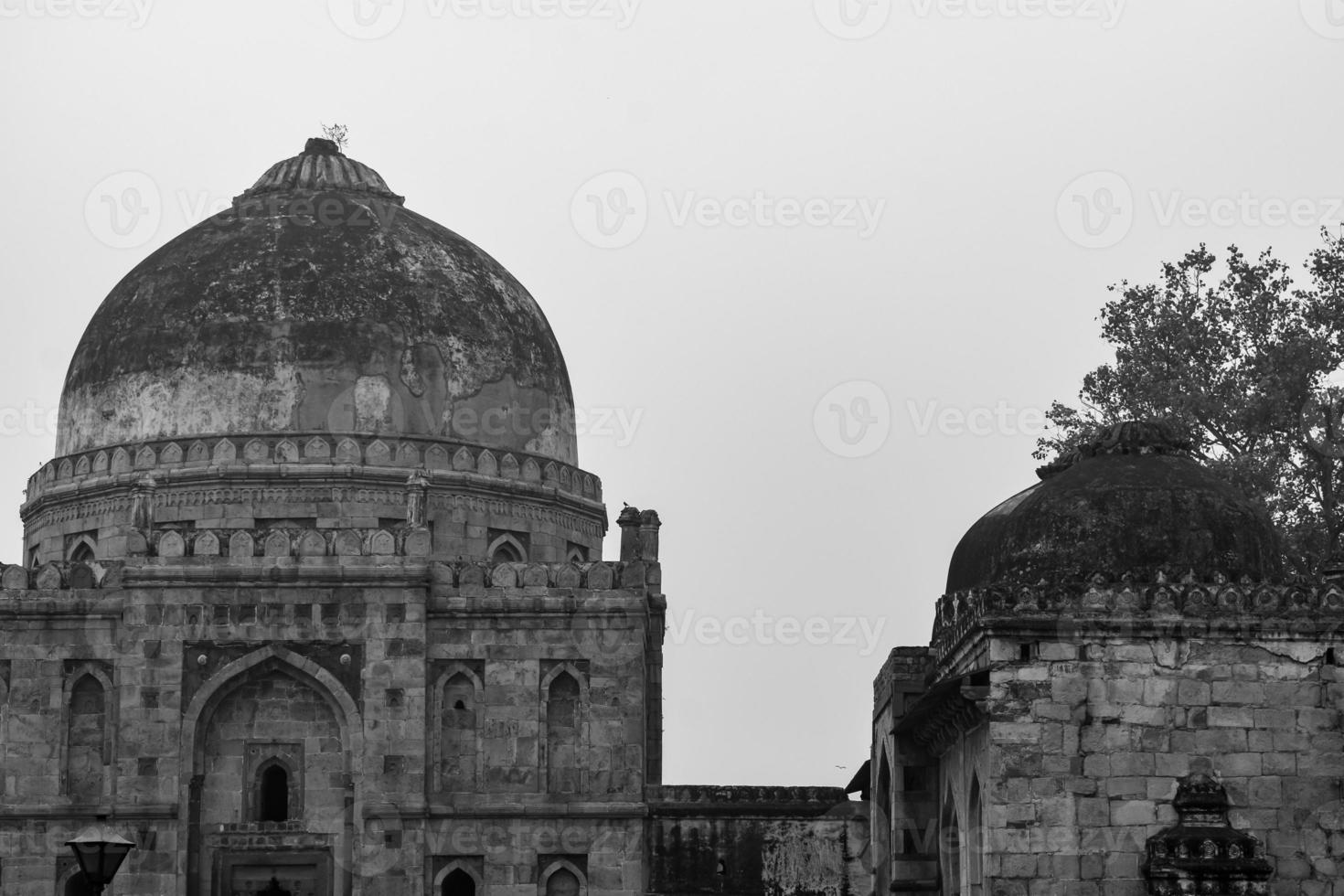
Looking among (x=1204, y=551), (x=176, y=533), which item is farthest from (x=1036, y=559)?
(x=176, y=533)

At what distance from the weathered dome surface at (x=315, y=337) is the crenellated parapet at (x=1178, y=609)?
13.3 metres

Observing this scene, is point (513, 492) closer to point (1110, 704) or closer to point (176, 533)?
point (176, 533)

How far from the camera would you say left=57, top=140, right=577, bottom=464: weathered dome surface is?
101 feet

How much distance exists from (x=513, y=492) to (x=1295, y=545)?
10033 mm

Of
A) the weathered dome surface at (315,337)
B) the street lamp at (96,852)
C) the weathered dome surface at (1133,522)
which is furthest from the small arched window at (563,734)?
the street lamp at (96,852)

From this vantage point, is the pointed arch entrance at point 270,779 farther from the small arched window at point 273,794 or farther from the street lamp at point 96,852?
the street lamp at point 96,852

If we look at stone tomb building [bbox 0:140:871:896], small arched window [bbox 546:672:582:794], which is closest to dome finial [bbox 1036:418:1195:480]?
stone tomb building [bbox 0:140:871:896]

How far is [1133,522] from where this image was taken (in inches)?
814

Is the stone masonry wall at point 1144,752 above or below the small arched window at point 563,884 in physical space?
above

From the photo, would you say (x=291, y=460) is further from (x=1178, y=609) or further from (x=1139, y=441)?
(x=1178, y=609)

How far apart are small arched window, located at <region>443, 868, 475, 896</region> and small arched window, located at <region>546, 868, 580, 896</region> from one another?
2.94ft

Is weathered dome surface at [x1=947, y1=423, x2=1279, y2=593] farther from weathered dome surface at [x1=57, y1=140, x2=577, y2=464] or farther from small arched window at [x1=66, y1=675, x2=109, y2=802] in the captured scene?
small arched window at [x1=66, y1=675, x2=109, y2=802]

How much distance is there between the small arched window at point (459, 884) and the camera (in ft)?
89.9

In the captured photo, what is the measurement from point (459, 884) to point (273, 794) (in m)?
2.44
